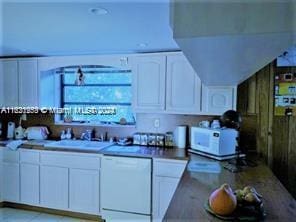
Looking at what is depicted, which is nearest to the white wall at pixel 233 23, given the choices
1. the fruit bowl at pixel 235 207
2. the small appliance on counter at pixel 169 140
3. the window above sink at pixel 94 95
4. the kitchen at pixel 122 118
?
the kitchen at pixel 122 118

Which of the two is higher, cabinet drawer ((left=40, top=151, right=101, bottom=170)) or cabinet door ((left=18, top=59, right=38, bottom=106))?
cabinet door ((left=18, top=59, right=38, bottom=106))

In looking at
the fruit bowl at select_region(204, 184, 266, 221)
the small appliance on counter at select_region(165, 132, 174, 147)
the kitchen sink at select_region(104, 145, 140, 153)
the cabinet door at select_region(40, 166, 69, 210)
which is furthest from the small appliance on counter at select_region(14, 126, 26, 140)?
the fruit bowl at select_region(204, 184, 266, 221)

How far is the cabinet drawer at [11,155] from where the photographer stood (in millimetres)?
3793

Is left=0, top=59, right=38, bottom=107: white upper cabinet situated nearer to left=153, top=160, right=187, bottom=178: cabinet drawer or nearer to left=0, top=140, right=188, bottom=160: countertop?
left=0, top=140, right=188, bottom=160: countertop

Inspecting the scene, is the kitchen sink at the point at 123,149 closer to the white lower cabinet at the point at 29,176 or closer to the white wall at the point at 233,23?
the white lower cabinet at the point at 29,176

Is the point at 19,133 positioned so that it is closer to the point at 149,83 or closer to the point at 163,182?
the point at 149,83

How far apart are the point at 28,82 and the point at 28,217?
1.93 m

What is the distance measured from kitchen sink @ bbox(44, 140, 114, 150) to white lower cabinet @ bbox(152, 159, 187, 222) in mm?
858

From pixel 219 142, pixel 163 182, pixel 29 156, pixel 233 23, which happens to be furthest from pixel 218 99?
pixel 29 156

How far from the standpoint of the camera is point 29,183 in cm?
375

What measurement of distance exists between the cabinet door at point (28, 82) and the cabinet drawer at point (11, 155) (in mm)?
744

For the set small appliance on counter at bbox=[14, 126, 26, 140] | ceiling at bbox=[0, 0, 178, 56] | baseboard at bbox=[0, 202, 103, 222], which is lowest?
baseboard at bbox=[0, 202, 103, 222]

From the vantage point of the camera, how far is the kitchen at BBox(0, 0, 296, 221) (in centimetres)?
212

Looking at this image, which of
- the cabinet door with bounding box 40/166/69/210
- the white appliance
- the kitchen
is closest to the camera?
the kitchen
